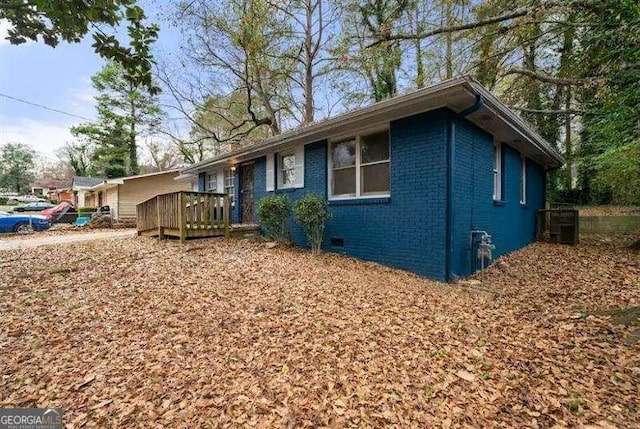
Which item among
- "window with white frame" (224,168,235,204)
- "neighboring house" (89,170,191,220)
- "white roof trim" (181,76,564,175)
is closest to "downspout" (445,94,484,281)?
"white roof trim" (181,76,564,175)

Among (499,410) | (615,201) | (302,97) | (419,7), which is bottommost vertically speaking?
(499,410)

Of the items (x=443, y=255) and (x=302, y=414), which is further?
(x=443, y=255)

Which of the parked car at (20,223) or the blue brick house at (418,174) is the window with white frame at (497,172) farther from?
the parked car at (20,223)

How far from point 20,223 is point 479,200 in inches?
718

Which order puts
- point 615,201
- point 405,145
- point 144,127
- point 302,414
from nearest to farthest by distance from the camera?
point 302,414 → point 405,145 → point 615,201 → point 144,127

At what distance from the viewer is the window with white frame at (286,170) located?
27.1 ft

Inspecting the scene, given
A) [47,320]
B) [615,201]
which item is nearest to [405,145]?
[47,320]

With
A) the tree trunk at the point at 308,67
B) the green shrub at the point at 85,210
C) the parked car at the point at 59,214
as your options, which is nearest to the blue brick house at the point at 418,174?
the tree trunk at the point at 308,67

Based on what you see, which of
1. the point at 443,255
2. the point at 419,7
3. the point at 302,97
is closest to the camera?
the point at 443,255

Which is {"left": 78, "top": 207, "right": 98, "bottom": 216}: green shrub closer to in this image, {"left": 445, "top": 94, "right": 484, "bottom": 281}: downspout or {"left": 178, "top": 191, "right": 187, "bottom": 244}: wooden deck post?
{"left": 178, "top": 191, "right": 187, "bottom": 244}: wooden deck post

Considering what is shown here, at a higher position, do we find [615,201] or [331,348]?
[615,201]

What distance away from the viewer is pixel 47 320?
11.5ft

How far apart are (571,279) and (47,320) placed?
7722 millimetres

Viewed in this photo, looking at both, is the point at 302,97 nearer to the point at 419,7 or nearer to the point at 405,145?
the point at 419,7
